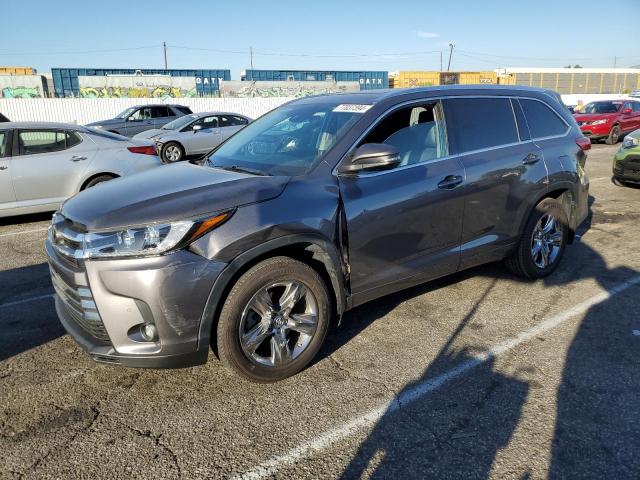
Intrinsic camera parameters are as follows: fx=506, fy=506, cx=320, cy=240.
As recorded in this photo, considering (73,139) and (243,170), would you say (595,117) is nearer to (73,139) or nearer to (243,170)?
(73,139)

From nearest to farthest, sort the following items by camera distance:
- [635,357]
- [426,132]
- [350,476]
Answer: [350,476]
[635,357]
[426,132]

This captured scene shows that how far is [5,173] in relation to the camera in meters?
6.85

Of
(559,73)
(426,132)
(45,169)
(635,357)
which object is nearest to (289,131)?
(426,132)

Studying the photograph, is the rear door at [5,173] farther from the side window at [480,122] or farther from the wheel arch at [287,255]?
the side window at [480,122]

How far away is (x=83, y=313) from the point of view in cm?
286

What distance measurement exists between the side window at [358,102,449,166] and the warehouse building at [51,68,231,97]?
136 ft

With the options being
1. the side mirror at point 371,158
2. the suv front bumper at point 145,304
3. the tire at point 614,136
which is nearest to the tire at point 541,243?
the side mirror at point 371,158

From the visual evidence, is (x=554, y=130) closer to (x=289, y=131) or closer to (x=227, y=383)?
(x=289, y=131)

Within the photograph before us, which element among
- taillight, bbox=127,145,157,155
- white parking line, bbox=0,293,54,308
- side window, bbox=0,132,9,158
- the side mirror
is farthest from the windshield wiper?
side window, bbox=0,132,9,158

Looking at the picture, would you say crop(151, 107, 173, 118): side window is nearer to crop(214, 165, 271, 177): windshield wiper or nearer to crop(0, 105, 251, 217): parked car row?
crop(0, 105, 251, 217): parked car row

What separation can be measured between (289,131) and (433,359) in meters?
2.03

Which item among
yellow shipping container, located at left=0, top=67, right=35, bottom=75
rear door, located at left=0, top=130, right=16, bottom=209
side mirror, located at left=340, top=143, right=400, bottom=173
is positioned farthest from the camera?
yellow shipping container, located at left=0, top=67, right=35, bottom=75

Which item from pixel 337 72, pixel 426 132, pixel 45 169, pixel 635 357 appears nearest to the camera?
pixel 635 357

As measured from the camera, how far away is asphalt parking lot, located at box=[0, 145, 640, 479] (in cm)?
248
